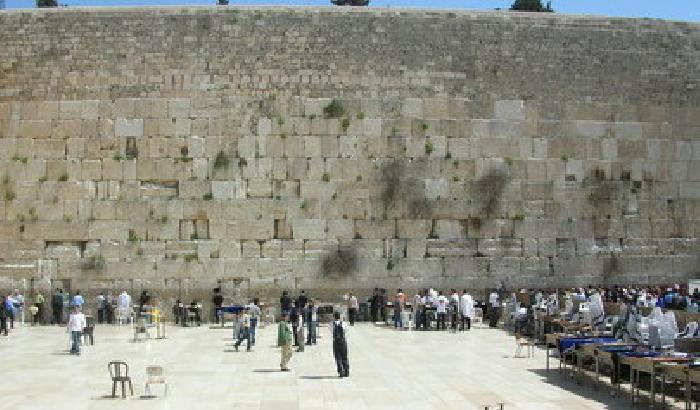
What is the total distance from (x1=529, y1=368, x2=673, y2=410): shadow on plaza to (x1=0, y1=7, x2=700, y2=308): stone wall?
29.3 ft

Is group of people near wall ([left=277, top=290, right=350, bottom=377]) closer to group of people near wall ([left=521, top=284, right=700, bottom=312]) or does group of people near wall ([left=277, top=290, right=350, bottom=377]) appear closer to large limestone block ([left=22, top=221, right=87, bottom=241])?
group of people near wall ([left=521, top=284, right=700, bottom=312])

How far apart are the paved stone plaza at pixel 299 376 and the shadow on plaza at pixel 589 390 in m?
0.02

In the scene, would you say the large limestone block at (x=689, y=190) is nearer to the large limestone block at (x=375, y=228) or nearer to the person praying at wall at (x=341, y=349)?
the large limestone block at (x=375, y=228)

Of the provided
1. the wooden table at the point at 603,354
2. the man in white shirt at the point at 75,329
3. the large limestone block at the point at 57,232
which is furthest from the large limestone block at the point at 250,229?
the wooden table at the point at 603,354

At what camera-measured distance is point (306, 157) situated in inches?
898

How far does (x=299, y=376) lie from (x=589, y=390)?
413 centimetres

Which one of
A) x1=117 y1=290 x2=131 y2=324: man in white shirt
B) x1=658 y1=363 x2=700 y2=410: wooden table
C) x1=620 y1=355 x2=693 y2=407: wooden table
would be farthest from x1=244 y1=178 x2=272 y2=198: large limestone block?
x1=658 y1=363 x2=700 y2=410: wooden table

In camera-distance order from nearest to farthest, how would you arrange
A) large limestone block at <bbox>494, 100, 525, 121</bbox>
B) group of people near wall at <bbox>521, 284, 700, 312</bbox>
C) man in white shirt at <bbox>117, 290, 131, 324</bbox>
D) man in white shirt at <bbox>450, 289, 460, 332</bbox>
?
group of people near wall at <bbox>521, 284, 700, 312</bbox>
man in white shirt at <bbox>450, 289, 460, 332</bbox>
man in white shirt at <bbox>117, 290, 131, 324</bbox>
large limestone block at <bbox>494, 100, 525, 121</bbox>

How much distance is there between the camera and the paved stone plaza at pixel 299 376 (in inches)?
452

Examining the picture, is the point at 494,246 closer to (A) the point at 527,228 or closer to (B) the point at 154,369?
(A) the point at 527,228

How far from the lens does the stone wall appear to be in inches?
884

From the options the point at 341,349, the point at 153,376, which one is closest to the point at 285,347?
the point at 341,349

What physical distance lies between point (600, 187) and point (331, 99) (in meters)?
7.24

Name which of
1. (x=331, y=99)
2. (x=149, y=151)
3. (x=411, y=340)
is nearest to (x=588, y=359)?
(x=411, y=340)
